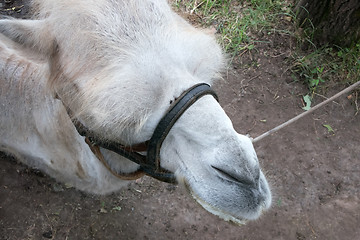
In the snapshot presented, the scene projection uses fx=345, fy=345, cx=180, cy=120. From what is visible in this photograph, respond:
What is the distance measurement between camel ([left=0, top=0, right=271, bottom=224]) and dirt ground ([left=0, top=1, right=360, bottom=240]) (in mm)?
1485

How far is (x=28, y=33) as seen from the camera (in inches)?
75.4

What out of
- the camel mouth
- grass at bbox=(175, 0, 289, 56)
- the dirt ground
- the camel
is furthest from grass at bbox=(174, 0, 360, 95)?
the camel mouth

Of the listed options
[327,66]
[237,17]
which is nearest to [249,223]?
[327,66]

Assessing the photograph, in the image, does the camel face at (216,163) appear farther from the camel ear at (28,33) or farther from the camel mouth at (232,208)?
the camel ear at (28,33)

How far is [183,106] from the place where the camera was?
1649 mm

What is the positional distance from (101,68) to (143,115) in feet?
0.99

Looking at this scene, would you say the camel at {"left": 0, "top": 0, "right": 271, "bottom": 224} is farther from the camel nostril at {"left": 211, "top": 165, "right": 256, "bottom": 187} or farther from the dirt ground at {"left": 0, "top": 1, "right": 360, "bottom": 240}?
the dirt ground at {"left": 0, "top": 1, "right": 360, "bottom": 240}

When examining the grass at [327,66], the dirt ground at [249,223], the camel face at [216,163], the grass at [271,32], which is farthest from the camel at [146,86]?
the grass at [327,66]

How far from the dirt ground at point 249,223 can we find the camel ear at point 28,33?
1788 millimetres

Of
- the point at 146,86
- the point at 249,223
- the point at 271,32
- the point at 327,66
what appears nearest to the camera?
the point at 146,86

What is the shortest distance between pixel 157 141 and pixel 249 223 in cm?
188

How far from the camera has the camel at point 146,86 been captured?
1.61m

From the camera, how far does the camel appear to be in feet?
5.28

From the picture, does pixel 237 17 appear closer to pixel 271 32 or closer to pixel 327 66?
pixel 271 32
